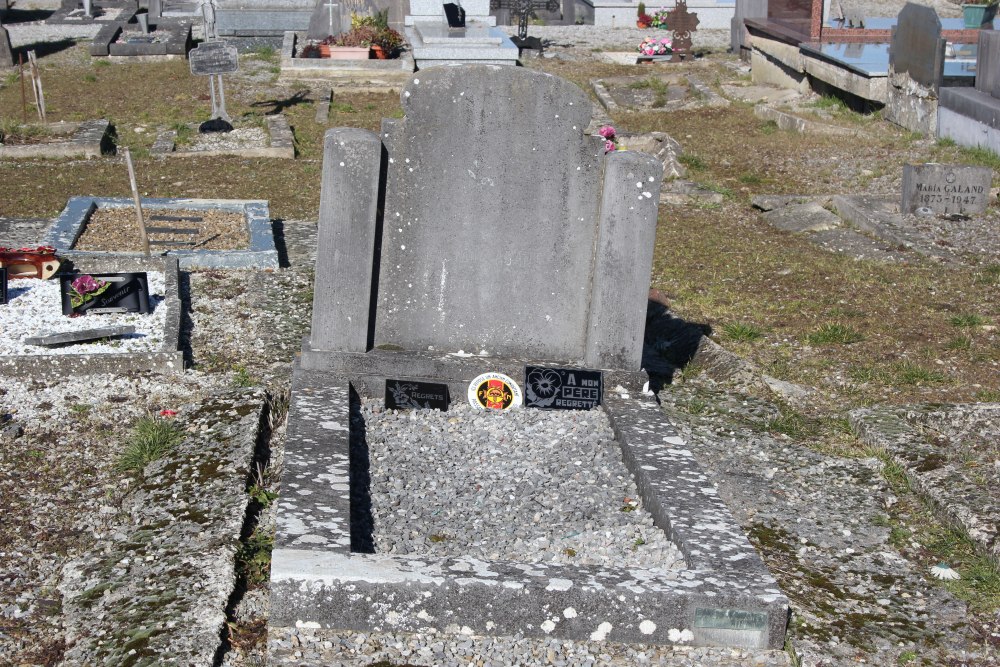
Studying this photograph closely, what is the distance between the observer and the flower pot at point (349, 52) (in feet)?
61.0

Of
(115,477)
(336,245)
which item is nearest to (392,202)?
(336,245)

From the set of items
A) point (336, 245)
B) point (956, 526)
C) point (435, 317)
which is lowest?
point (956, 526)

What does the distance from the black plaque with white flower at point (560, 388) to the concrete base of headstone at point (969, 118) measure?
8948mm

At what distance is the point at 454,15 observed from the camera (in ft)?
68.5

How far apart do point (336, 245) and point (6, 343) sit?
2260 mm

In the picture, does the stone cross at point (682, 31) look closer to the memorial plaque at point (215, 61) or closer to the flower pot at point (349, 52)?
the flower pot at point (349, 52)

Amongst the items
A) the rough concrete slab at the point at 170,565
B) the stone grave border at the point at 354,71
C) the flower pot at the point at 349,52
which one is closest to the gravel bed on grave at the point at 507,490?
the rough concrete slab at the point at 170,565

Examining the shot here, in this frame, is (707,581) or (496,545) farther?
(496,545)

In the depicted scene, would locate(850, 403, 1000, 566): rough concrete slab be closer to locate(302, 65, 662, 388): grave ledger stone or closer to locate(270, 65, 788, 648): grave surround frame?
locate(270, 65, 788, 648): grave surround frame

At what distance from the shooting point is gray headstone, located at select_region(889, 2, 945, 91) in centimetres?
1418

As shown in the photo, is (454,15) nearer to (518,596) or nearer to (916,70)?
(916,70)

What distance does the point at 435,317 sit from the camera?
6234mm

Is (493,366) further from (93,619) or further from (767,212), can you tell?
(767,212)

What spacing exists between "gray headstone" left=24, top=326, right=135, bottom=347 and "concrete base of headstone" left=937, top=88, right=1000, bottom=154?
1027 centimetres
